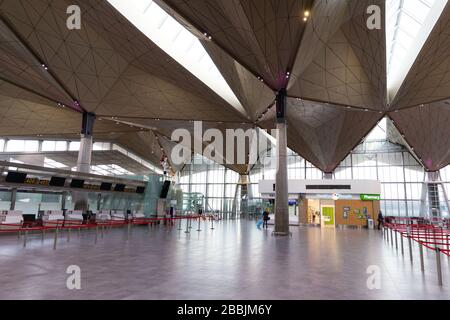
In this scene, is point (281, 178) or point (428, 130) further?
point (428, 130)

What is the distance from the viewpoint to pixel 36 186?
18.2 m

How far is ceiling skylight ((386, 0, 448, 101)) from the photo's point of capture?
1850cm

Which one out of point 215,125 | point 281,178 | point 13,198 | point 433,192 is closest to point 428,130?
point 433,192

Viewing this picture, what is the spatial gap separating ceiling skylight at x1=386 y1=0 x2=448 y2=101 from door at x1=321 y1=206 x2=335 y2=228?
11251 mm

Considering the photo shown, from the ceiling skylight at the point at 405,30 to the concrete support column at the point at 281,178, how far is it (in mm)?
9216

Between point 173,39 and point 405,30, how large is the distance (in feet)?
61.6

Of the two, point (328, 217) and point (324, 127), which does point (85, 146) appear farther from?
point (324, 127)

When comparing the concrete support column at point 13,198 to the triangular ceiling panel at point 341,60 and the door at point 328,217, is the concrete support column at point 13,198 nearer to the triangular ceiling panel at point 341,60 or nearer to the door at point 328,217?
the triangular ceiling panel at point 341,60

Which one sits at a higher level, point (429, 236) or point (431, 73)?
point (431, 73)

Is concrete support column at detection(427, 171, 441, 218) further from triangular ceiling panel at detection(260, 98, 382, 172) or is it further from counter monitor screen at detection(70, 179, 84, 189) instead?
counter monitor screen at detection(70, 179, 84, 189)

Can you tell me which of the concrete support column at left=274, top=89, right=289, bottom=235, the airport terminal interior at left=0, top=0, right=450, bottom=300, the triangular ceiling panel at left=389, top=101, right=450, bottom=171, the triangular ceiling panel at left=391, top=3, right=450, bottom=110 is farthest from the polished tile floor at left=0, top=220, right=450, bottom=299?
the triangular ceiling panel at left=389, top=101, right=450, bottom=171

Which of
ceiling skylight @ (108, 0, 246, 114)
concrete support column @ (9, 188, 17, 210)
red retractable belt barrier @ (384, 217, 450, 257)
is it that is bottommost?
red retractable belt barrier @ (384, 217, 450, 257)

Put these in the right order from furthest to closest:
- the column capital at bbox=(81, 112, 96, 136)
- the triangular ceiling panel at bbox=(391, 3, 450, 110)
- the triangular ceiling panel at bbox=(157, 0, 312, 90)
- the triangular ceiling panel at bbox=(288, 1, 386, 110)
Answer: the column capital at bbox=(81, 112, 96, 136)
the triangular ceiling panel at bbox=(391, 3, 450, 110)
the triangular ceiling panel at bbox=(288, 1, 386, 110)
the triangular ceiling panel at bbox=(157, 0, 312, 90)

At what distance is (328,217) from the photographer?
2856cm
